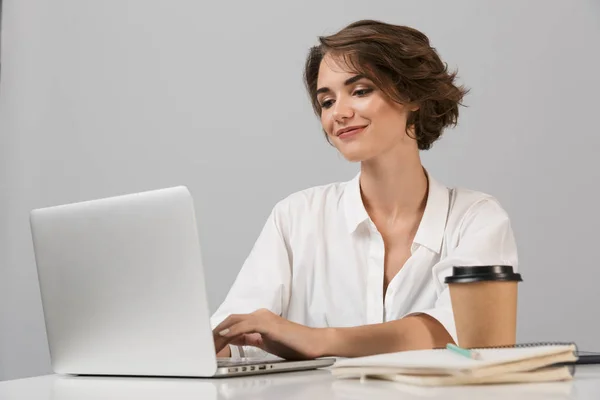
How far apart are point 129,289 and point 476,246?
795mm

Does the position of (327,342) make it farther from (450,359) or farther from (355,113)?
(355,113)

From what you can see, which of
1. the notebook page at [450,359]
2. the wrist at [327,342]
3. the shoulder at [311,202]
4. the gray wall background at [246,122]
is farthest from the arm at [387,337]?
the gray wall background at [246,122]


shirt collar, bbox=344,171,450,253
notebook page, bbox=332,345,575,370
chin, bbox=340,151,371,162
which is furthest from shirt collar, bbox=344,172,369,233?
notebook page, bbox=332,345,575,370

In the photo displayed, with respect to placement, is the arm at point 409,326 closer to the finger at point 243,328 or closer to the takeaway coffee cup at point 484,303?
the finger at point 243,328

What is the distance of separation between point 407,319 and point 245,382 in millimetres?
528

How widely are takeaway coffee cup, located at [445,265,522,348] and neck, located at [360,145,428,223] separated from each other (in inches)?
30.7

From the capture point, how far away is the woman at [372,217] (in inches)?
71.1

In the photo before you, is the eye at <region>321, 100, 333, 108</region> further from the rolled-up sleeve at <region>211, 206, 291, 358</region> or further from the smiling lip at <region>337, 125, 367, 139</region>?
the rolled-up sleeve at <region>211, 206, 291, 358</region>

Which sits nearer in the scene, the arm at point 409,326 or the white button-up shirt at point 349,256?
the arm at point 409,326

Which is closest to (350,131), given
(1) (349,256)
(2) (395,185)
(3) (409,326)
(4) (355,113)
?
(4) (355,113)

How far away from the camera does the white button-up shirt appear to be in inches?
70.0

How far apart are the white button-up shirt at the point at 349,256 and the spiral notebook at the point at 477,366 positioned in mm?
729

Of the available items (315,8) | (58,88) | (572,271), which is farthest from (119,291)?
(58,88)

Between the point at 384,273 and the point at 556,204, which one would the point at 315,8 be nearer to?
the point at 556,204
